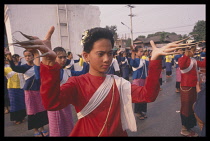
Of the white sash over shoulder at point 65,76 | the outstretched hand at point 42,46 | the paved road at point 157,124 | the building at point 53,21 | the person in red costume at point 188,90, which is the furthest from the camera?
the building at point 53,21

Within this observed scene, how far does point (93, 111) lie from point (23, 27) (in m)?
11.4

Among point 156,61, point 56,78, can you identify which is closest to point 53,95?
point 56,78

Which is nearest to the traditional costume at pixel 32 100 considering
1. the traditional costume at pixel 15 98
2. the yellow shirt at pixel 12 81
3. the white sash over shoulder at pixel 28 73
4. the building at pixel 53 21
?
the white sash over shoulder at pixel 28 73

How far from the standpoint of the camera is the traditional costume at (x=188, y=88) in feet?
12.3

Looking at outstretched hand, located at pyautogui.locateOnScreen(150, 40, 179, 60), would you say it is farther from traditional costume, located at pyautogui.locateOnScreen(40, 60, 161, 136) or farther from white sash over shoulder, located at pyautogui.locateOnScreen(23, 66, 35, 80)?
white sash over shoulder, located at pyautogui.locateOnScreen(23, 66, 35, 80)

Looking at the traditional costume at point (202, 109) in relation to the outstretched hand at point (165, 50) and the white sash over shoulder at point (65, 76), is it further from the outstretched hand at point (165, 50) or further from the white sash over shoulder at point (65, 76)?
the white sash over shoulder at point (65, 76)

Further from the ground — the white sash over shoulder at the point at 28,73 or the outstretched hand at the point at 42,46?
the outstretched hand at the point at 42,46

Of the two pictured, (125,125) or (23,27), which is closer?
(125,125)

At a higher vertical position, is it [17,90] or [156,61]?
[156,61]

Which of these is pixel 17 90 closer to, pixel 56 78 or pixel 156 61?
pixel 56 78

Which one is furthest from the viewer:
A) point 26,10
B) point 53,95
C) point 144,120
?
point 26,10

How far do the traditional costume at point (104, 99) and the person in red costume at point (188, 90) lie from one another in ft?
8.95

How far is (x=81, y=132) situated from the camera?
1506mm
